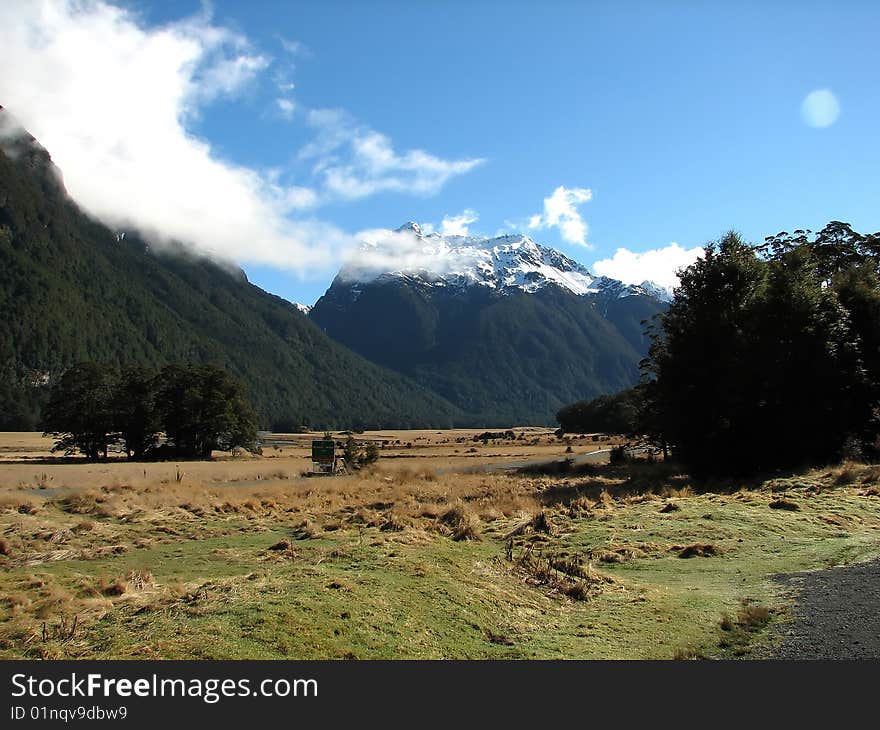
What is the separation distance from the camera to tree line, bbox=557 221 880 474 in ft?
95.5

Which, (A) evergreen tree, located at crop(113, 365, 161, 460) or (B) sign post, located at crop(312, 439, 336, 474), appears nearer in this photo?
(B) sign post, located at crop(312, 439, 336, 474)

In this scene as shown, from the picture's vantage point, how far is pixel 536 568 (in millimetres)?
12641

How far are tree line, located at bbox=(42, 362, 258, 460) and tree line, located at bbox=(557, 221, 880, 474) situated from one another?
5455 centimetres

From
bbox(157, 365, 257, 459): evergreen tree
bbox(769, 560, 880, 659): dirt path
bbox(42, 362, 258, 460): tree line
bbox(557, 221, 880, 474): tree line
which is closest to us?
bbox(769, 560, 880, 659): dirt path

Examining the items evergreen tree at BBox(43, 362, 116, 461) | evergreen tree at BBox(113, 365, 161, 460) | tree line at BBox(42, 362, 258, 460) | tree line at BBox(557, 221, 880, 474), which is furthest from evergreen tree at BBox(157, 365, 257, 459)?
tree line at BBox(557, 221, 880, 474)

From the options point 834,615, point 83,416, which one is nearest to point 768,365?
point 834,615

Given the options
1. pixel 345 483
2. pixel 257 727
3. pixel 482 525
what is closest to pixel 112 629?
pixel 257 727

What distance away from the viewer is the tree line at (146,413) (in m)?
68.1

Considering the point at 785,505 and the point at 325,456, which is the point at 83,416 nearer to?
the point at 325,456

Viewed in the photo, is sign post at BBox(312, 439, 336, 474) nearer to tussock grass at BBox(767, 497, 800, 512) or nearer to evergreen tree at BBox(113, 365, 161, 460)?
evergreen tree at BBox(113, 365, 161, 460)

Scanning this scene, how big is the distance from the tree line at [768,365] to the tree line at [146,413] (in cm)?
Result: 5455

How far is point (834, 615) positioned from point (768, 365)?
76.1ft

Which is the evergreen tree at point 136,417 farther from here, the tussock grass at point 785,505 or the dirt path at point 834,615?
the dirt path at point 834,615

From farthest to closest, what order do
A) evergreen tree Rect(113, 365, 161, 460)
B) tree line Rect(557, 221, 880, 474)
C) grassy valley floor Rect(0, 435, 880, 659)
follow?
1. evergreen tree Rect(113, 365, 161, 460)
2. tree line Rect(557, 221, 880, 474)
3. grassy valley floor Rect(0, 435, 880, 659)
